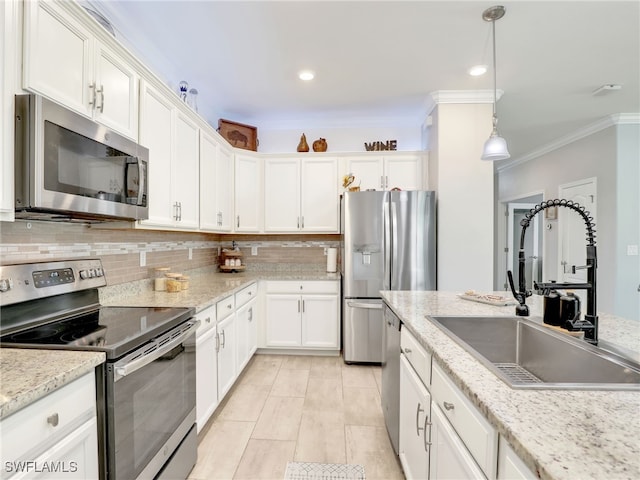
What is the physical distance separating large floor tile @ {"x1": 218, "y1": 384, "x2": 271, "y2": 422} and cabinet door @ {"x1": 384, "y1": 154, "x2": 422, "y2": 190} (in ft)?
8.06

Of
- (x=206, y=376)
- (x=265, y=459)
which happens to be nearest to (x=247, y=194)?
(x=206, y=376)

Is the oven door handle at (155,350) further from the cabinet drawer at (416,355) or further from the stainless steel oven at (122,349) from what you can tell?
the cabinet drawer at (416,355)

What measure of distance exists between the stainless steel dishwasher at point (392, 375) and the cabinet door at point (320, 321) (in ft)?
4.23

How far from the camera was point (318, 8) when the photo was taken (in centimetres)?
196

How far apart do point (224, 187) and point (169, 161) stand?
3.49 ft

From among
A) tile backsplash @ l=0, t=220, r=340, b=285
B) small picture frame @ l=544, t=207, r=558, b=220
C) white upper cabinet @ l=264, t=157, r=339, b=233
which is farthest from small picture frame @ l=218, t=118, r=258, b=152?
small picture frame @ l=544, t=207, r=558, b=220

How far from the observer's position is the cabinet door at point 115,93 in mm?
1504

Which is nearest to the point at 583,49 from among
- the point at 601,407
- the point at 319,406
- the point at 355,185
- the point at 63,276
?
the point at 355,185

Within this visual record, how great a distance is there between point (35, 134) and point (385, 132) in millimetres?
3460

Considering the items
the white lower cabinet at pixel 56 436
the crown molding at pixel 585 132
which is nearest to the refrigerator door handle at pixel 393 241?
the white lower cabinet at pixel 56 436

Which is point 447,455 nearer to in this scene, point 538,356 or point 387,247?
point 538,356

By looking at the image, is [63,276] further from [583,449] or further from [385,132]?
[385,132]

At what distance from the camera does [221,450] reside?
1.88 meters

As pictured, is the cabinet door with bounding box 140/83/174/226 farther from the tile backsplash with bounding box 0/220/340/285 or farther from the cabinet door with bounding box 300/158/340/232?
the cabinet door with bounding box 300/158/340/232
